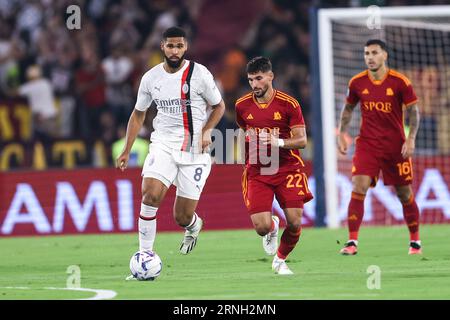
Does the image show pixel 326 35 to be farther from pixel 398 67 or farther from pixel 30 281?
pixel 30 281

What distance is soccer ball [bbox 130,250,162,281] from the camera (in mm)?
11055

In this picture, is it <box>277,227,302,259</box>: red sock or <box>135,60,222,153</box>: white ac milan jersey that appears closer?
<box>277,227,302,259</box>: red sock

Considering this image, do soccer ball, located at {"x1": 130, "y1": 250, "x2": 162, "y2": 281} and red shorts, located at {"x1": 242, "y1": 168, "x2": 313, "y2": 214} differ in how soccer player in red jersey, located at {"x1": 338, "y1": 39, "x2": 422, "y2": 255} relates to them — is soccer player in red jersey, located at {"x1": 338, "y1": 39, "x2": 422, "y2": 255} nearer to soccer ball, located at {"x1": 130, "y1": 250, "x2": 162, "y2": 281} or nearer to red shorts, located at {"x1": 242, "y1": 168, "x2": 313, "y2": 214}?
red shorts, located at {"x1": 242, "y1": 168, "x2": 313, "y2": 214}

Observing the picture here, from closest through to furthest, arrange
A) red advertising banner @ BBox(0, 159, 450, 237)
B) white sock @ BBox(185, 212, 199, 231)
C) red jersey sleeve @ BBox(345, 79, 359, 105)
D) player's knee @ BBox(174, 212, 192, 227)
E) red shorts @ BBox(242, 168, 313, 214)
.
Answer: red shorts @ BBox(242, 168, 313, 214) < player's knee @ BBox(174, 212, 192, 227) < white sock @ BBox(185, 212, 199, 231) < red jersey sleeve @ BBox(345, 79, 359, 105) < red advertising banner @ BBox(0, 159, 450, 237)

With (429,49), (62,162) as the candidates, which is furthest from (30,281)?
(429,49)

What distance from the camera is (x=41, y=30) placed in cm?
2327

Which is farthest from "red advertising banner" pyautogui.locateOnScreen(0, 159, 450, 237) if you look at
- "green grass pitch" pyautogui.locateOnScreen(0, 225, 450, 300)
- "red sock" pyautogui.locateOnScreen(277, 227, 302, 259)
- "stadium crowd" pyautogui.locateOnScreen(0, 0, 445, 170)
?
"red sock" pyautogui.locateOnScreen(277, 227, 302, 259)

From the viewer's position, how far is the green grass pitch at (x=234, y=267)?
9984 mm

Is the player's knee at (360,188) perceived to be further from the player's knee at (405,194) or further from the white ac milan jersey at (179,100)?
the white ac milan jersey at (179,100)

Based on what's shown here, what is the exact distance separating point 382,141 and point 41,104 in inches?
366

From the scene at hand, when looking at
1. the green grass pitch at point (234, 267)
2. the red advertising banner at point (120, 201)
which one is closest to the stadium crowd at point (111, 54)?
the red advertising banner at point (120, 201)

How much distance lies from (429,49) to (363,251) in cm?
700

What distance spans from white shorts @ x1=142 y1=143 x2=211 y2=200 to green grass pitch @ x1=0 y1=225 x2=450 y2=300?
841 mm

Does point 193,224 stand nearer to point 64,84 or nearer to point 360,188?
point 360,188
